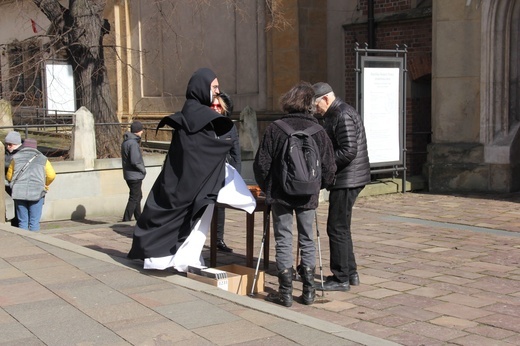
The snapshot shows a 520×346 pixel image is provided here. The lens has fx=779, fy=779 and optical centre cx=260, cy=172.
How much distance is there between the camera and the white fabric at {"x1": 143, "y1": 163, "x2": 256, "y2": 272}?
21.5ft

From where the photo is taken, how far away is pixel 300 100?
6137 mm

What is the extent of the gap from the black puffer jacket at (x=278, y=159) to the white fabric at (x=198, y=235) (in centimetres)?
51

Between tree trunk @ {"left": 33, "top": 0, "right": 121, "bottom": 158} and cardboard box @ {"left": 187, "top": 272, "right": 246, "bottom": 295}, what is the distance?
343 inches

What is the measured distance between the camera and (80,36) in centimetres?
1463

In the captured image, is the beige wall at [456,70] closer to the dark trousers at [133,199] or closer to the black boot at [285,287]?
the dark trousers at [133,199]

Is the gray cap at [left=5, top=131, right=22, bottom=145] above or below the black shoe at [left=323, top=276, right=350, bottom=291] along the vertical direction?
above

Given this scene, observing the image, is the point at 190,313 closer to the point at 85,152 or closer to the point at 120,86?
the point at 85,152

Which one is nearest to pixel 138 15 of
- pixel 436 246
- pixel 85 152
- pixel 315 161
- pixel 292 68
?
pixel 292 68

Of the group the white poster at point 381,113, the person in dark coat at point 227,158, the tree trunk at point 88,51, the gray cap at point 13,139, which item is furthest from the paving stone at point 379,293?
the tree trunk at point 88,51

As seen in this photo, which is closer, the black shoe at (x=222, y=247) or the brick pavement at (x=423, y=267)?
the brick pavement at (x=423, y=267)

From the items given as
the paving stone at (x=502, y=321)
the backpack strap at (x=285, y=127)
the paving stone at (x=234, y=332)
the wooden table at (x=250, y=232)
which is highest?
the backpack strap at (x=285, y=127)

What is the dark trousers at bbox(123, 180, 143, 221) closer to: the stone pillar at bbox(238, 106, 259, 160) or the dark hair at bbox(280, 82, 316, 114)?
the stone pillar at bbox(238, 106, 259, 160)

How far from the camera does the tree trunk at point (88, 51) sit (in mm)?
14555

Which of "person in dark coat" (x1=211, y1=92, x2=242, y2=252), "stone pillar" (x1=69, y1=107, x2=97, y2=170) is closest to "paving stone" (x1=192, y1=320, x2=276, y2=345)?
"person in dark coat" (x1=211, y1=92, x2=242, y2=252)
